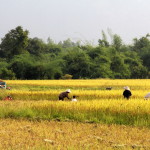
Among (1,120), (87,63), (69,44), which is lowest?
(1,120)

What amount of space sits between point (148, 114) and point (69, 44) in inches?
4328

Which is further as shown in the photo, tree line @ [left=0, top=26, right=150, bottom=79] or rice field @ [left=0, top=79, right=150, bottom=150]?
tree line @ [left=0, top=26, right=150, bottom=79]

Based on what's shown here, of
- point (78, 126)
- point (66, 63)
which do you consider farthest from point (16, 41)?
point (78, 126)

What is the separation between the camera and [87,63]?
38906mm

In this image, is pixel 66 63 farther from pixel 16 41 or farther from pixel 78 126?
pixel 78 126

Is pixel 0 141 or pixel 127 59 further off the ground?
pixel 127 59

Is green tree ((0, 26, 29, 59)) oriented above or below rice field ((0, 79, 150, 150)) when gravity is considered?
above

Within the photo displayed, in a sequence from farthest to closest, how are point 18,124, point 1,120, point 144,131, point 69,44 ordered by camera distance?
1. point 69,44
2. point 1,120
3. point 18,124
4. point 144,131

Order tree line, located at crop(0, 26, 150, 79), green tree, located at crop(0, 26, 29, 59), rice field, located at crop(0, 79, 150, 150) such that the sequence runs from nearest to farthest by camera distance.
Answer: rice field, located at crop(0, 79, 150, 150), tree line, located at crop(0, 26, 150, 79), green tree, located at crop(0, 26, 29, 59)

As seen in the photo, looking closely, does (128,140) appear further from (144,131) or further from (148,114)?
(148,114)

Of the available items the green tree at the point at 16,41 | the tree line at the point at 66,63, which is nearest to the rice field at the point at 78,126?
the tree line at the point at 66,63

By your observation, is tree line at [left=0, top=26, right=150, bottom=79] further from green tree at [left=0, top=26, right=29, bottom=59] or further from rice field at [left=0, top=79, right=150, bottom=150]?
rice field at [left=0, top=79, right=150, bottom=150]

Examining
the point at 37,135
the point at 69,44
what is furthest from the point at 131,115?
the point at 69,44

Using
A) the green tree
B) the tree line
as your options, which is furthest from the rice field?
the green tree
